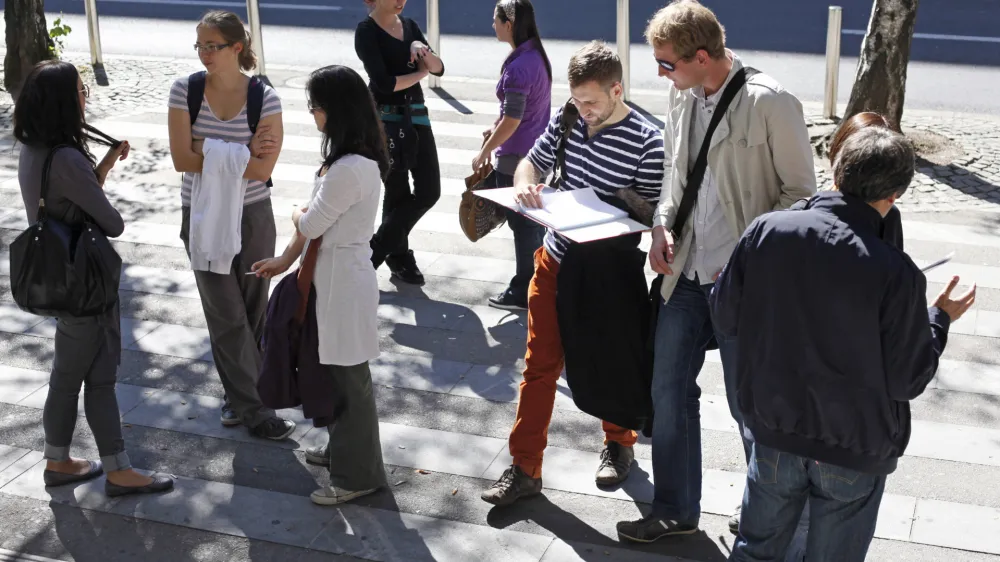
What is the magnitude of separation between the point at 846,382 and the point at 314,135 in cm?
817

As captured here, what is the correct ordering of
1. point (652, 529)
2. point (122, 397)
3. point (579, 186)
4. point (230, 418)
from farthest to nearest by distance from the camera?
point (122, 397) → point (230, 418) → point (579, 186) → point (652, 529)

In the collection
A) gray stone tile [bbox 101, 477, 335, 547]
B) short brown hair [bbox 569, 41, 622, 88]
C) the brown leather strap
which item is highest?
short brown hair [bbox 569, 41, 622, 88]

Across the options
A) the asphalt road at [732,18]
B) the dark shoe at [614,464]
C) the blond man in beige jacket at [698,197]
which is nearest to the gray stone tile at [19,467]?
the dark shoe at [614,464]

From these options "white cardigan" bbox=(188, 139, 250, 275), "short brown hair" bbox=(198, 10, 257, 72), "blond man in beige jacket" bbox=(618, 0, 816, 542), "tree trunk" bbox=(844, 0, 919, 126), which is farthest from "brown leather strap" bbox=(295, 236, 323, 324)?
"tree trunk" bbox=(844, 0, 919, 126)

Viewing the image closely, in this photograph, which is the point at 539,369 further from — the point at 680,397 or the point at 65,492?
the point at 65,492

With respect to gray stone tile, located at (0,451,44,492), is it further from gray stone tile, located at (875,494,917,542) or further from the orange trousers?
gray stone tile, located at (875,494,917,542)

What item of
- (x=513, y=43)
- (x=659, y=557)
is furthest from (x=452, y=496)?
(x=513, y=43)

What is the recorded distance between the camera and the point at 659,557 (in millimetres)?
4508

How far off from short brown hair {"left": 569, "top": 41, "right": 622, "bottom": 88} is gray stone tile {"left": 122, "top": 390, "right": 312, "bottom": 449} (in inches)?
89.0

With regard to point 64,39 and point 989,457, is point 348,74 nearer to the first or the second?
point 989,457

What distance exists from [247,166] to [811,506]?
2.93 metres

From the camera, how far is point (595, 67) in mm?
4457

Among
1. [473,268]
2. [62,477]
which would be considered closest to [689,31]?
[62,477]

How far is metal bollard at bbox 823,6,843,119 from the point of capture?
10.9 metres
